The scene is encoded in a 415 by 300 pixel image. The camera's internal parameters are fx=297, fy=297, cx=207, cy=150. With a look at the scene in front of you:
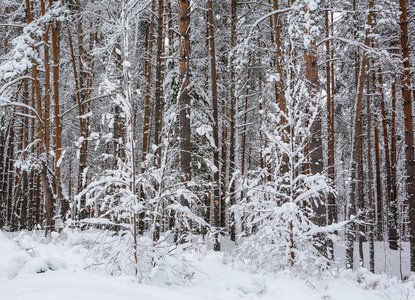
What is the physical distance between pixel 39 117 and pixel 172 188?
274 inches

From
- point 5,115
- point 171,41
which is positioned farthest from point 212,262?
point 171,41

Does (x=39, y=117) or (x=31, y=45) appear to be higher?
(x=31, y=45)

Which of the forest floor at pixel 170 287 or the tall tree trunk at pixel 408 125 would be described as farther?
the tall tree trunk at pixel 408 125

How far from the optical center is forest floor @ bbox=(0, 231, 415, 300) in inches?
106

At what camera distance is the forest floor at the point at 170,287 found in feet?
8.86

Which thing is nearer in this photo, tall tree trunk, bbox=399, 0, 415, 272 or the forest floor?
the forest floor

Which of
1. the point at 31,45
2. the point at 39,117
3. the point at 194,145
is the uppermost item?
the point at 31,45

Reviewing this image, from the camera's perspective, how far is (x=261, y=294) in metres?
3.25

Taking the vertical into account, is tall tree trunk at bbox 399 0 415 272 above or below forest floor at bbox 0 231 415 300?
above

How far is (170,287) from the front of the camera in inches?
132

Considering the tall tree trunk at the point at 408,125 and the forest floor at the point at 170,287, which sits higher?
the tall tree trunk at the point at 408,125

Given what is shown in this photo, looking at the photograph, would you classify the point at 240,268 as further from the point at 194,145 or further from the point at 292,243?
the point at 194,145

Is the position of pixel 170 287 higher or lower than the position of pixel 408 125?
lower

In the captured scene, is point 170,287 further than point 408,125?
No
